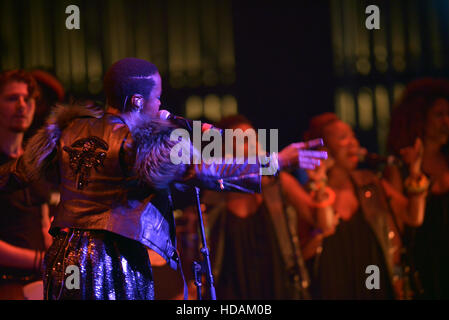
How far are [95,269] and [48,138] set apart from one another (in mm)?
626

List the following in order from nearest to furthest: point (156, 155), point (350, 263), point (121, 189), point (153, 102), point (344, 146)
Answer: point (156, 155) → point (121, 189) → point (153, 102) → point (350, 263) → point (344, 146)

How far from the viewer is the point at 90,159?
2254mm

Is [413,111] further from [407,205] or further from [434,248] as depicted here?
[434,248]

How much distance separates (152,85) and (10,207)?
7.03 feet

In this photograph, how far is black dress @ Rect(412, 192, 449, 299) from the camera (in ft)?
14.7

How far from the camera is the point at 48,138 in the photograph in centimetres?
241

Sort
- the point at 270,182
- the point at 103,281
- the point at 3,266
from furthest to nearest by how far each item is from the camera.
A: the point at 270,182
the point at 3,266
the point at 103,281

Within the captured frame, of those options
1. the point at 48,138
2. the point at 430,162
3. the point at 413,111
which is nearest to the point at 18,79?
the point at 48,138

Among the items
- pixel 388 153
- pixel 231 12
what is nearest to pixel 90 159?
pixel 231 12

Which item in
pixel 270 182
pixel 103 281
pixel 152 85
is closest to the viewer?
pixel 103 281

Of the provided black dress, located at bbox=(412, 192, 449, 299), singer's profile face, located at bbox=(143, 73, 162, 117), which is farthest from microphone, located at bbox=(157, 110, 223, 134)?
black dress, located at bbox=(412, 192, 449, 299)

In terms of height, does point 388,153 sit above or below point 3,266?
above

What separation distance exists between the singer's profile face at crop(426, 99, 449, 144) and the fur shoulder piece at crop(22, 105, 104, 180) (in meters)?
3.16

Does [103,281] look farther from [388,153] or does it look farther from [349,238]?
[388,153]
